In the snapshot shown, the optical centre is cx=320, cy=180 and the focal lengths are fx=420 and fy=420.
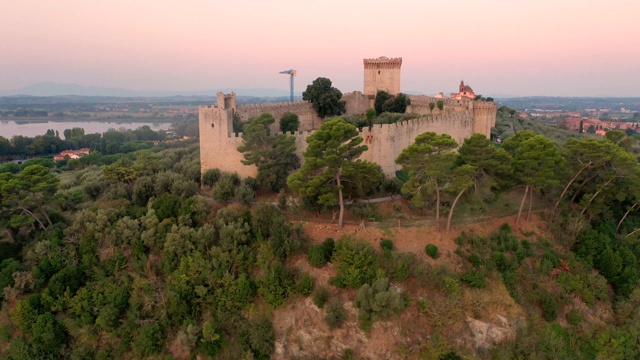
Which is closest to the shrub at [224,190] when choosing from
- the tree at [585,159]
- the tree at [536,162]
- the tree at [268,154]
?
the tree at [268,154]

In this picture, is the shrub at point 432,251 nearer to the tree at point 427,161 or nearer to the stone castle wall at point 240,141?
the tree at point 427,161

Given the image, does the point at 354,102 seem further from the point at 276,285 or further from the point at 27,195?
the point at 27,195

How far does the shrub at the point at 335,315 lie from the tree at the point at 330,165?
4457 mm

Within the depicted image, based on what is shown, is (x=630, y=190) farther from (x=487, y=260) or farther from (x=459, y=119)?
(x=459, y=119)

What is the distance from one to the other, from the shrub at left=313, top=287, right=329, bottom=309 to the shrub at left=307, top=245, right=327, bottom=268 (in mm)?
1277

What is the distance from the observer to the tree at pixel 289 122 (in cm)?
3144

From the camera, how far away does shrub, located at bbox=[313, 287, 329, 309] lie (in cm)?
1864

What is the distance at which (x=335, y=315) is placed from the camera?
1822cm

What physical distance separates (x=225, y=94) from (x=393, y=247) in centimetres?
1512

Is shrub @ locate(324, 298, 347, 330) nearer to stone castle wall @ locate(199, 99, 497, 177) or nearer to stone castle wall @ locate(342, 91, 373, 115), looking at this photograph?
stone castle wall @ locate(199, 99, 497, 177)

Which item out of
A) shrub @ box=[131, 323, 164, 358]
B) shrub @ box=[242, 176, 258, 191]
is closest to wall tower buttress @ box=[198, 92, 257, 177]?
shrub @ box=[242, 176, 258, 191]

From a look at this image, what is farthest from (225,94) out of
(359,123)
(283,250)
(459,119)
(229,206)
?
(459,119)

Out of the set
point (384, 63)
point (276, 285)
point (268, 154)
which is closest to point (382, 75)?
point (384, 63)

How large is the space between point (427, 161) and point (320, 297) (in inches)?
318
